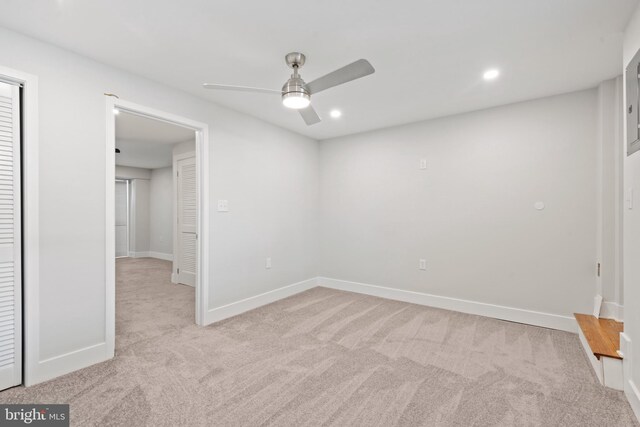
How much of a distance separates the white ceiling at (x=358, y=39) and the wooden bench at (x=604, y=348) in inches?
84.8

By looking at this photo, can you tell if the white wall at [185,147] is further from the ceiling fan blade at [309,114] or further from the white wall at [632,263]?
the white wall at [632,263]

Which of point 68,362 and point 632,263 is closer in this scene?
point 632,263

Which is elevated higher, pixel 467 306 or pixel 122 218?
pixel 122 218

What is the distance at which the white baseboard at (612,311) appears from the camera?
257 cm

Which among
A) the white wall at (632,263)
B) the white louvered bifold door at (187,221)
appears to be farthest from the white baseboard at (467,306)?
the white louvered bifold door at (187,221)

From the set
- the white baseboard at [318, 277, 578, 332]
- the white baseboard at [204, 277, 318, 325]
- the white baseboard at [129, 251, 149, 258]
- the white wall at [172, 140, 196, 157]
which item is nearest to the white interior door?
the white baseboard at [129, 251, 149, 258]

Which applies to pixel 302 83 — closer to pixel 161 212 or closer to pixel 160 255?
pixel 161 212

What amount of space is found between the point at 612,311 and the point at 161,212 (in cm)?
829

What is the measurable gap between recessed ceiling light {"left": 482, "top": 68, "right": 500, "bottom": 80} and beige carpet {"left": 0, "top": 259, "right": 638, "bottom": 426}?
237cm

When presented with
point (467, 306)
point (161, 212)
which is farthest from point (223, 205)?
point (161, 212)

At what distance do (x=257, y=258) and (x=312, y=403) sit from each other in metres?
2.16

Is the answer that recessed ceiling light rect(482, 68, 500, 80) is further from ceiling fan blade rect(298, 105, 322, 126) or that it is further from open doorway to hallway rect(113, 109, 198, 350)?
open doorway to hallway rect(113, 109, 198, 350)

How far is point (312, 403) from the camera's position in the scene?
5.95 ft

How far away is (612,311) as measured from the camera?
2.64 meters
